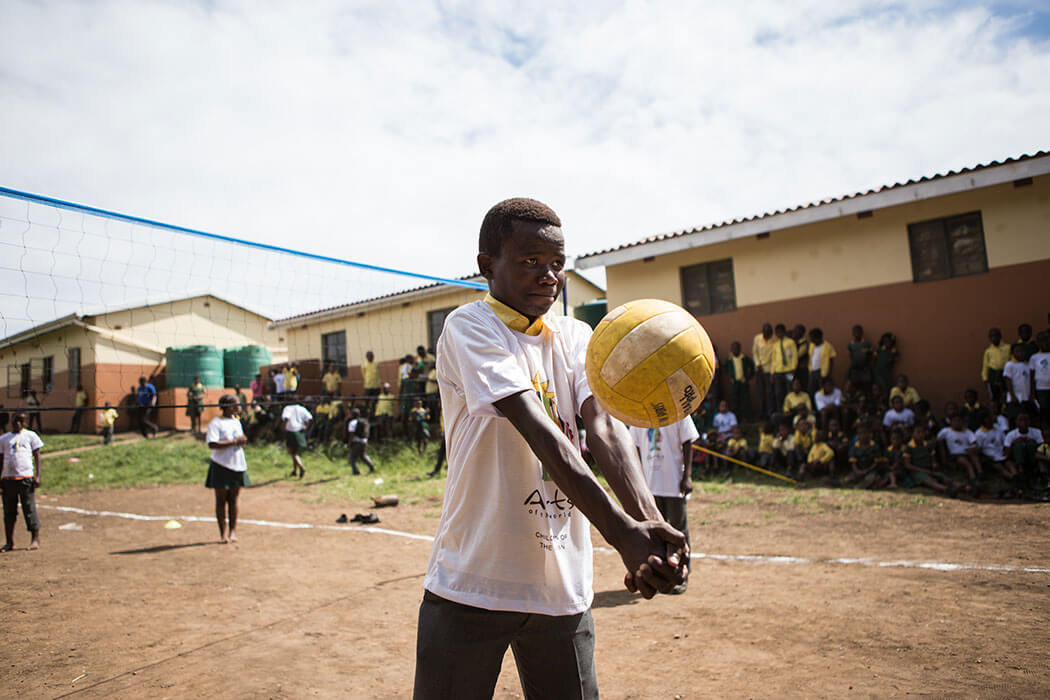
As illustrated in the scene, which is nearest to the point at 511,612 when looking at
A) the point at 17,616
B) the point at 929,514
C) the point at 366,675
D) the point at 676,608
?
the point at 366,675

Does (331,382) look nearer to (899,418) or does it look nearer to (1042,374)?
(899,418)

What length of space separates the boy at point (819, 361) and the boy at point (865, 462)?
175cm

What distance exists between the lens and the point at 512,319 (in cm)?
200

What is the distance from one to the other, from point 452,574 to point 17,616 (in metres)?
5.65

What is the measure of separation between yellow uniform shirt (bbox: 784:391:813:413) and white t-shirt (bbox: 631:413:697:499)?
655cm

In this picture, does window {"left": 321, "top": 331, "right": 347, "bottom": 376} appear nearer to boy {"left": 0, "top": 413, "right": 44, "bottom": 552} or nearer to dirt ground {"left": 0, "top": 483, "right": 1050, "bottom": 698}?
boy {"left": 0, "top": 413, "right": 44, "bottom": 552}

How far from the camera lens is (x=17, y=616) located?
223 inches

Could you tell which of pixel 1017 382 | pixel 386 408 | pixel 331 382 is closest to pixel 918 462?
pixel 1017 382

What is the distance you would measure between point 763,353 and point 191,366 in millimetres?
18380

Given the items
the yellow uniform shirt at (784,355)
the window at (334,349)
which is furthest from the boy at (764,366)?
the window at (334,349)

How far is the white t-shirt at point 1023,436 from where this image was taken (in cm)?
880

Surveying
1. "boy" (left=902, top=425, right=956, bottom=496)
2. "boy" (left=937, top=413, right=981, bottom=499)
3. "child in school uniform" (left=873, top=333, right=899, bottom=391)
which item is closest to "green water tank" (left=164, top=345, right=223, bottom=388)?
"child in school uniform" (left=873, top=333, right=899, bottom=391)

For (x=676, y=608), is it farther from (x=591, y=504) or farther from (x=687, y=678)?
(x=591, y=504)

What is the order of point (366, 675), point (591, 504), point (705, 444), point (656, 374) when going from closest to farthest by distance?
point (591, 504) → point (656, 374) → point (366, 675) → point (705, 444)
